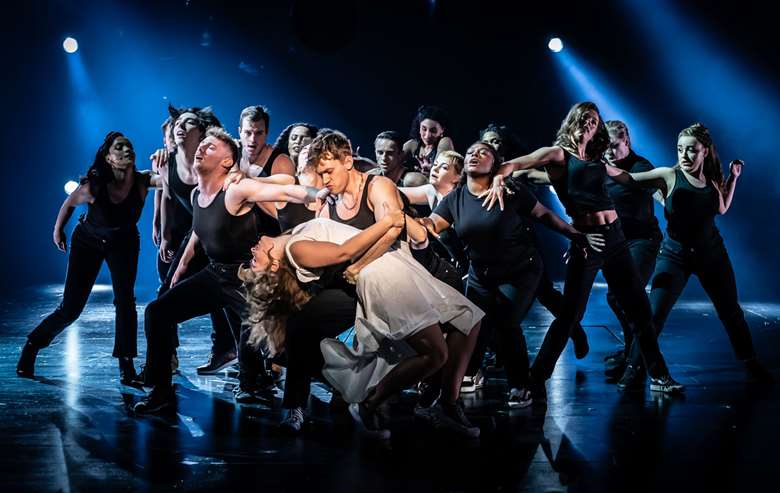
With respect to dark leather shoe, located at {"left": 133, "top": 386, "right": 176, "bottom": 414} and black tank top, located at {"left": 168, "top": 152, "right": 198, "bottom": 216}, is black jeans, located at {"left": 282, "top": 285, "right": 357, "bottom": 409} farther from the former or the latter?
black tank top, located at {"left": 168, "top": 152, "right": 198, "bottom": 216}

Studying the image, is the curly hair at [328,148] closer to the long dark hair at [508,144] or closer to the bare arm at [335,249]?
the bare arm at [335,249]

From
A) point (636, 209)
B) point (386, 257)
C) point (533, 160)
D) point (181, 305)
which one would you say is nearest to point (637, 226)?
point (636, 209)

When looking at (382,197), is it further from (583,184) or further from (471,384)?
(471,384)

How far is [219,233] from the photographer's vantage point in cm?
523

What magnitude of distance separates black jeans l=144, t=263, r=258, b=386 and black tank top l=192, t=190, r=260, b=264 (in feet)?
0.19

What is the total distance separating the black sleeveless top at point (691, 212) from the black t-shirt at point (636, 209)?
233mm

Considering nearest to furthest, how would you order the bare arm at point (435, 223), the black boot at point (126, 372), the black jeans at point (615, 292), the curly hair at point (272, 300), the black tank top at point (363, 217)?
the curly hair at point (272, 300), the black tank top at point (363, 217), the bare arm at point (435, 223), the black jeans at point (615, 292), the black boot at point (126, 372)

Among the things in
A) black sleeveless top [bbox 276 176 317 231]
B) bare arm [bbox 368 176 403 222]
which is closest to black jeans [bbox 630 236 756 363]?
bare arm [bbox 368 176 403 222]

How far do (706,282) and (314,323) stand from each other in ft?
8.46

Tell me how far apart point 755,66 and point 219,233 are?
7.16 m

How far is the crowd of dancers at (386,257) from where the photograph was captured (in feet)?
15.3

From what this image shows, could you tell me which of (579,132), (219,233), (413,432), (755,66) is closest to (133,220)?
(219,233)

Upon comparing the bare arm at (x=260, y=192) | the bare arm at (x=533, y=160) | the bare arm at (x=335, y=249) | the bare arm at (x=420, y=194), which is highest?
the bare arm at (x=533, y=160)

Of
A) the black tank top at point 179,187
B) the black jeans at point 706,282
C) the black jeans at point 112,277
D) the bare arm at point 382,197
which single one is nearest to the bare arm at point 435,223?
the bare arm at point 382,197
